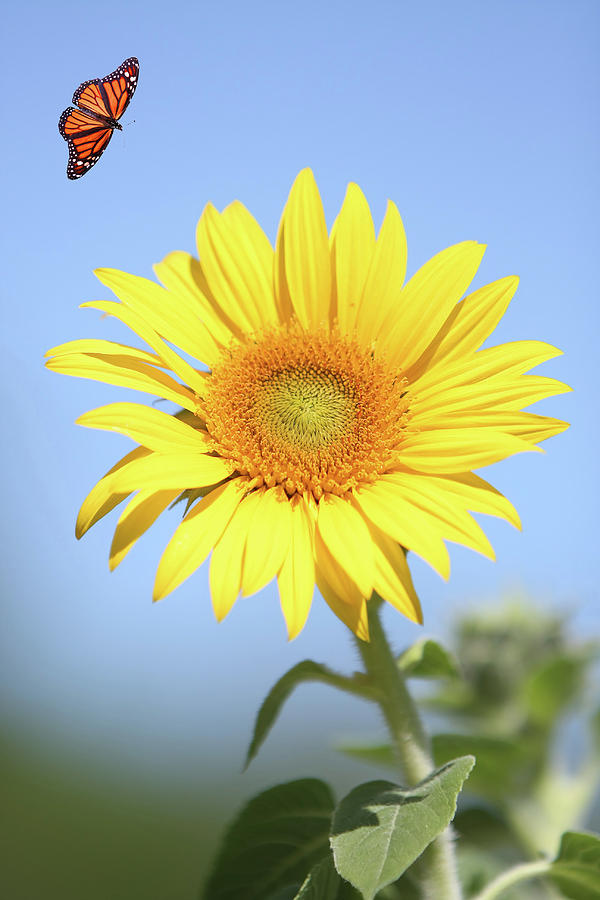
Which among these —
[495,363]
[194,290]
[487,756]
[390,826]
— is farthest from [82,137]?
[487,756]

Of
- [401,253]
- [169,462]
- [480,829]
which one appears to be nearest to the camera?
[169,462]

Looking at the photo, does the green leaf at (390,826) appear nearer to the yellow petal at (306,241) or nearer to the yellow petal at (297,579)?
the yellow petal at (297,579)

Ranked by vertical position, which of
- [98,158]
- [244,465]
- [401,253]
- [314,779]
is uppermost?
[98,158]

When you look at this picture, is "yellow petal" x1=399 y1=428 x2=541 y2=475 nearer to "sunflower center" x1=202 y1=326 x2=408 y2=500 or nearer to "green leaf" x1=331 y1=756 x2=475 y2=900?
"sunflower center" x1=202 y1=326 x2=408 y2=500

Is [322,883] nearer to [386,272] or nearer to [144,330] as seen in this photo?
[144,330]

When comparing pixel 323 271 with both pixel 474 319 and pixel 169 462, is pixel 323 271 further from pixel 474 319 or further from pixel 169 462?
pixel 169 462

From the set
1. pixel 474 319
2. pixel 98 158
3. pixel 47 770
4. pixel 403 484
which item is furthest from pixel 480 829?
pixel 47 770
